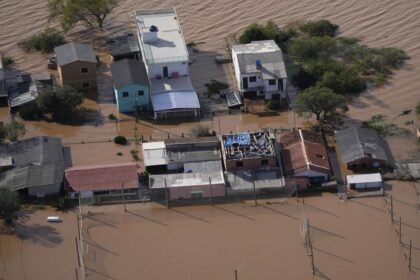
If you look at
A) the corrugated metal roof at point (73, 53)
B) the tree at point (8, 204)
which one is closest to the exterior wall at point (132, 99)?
the corrugated metal roof at point (73, 53)

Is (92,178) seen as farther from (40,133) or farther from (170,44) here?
(170,44)

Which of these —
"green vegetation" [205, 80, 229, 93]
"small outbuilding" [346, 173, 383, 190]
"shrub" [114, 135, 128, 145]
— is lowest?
"small outbuilding" [346, 173, 383, 190]

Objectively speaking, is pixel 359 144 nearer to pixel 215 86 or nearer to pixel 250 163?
pixel 250 163

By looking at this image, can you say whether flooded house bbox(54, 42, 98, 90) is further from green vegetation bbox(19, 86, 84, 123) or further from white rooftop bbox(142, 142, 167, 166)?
white rooftop bbox(142, 142, 167, 166)

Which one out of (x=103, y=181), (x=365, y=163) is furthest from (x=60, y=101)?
(x=365, y=163)

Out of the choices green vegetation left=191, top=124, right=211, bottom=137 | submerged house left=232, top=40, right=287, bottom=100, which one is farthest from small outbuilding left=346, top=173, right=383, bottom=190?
submerged house left=232, top=40, right=287, bottom=100

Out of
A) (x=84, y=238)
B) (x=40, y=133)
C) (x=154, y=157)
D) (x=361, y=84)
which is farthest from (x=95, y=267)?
(x=361, y=84)

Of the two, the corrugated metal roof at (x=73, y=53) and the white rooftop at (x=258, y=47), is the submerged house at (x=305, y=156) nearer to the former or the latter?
the white rooftop at (x=258, y=47)
